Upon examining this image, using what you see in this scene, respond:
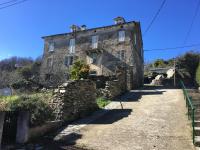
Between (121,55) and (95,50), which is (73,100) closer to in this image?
(121,55)

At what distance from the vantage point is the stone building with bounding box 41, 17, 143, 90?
95.8 feet

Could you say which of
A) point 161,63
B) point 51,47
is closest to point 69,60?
point 51,47

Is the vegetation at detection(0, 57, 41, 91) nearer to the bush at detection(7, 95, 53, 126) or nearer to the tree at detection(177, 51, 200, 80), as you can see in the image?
the bush at detection(7, 95, 53, 126)

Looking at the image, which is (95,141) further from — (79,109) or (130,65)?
(130,65)

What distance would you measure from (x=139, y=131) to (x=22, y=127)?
4.34 meters

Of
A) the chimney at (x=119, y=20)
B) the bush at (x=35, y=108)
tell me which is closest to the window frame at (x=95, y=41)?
the chimney at (x=119, y=20)

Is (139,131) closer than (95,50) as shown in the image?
Yes

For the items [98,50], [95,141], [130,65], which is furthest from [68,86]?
[98,50]

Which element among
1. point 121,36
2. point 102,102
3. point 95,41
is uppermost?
point 121,36

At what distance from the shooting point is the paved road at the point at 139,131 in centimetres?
739

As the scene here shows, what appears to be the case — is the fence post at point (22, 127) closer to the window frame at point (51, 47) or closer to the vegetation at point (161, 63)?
the window frame at point (51, 47)

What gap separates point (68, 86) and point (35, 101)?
1.96 m

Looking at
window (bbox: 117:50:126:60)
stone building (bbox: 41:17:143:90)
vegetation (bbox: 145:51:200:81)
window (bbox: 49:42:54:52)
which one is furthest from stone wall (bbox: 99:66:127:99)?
vegetation (bbox: 145:51:200:81)

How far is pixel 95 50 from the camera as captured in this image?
3070 cm
